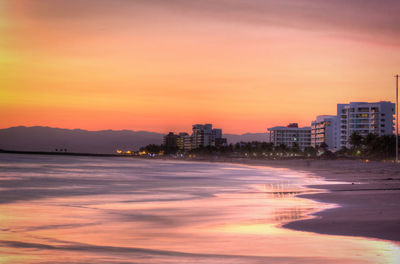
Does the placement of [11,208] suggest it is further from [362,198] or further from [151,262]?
[362,198]

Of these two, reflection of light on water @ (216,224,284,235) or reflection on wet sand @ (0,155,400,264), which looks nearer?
reflection on wet sand @ (0,155,400,264)

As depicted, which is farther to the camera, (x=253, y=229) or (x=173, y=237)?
(x=253, y=229)

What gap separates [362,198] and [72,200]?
14822 millimetres

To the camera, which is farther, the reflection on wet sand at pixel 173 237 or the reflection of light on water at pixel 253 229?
the reflection of light on water at pixel 253 229

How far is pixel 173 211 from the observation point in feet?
68.1

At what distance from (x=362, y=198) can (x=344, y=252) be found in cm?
1370

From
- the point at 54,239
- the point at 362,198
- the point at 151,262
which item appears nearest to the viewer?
the point at 151,262

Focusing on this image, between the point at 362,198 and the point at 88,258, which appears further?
the point at 362,198

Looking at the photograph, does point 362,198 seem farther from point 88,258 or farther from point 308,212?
point 88,258

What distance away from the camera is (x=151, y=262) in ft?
33.6

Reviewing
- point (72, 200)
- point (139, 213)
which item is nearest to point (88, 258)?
point (139, 213)

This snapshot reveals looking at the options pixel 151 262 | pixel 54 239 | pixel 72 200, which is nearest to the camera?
pixel 151 262

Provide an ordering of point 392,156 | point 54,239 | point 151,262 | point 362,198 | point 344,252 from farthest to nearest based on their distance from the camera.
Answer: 1. point 392,156
2. point 362,198
3. point 54,239
4. point 344,252
5. point 151,262

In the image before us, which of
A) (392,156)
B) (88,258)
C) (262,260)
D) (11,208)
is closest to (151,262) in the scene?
(88,258)
